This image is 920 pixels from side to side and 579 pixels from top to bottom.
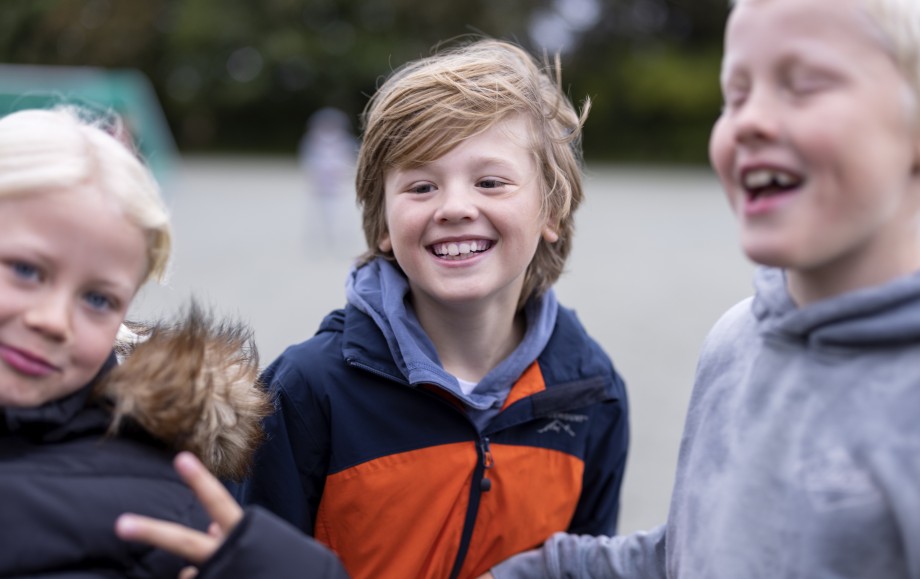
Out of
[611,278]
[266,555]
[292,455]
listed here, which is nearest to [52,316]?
[266,555]


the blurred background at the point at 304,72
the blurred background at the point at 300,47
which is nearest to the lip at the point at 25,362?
the blurred background at the point at 304,72

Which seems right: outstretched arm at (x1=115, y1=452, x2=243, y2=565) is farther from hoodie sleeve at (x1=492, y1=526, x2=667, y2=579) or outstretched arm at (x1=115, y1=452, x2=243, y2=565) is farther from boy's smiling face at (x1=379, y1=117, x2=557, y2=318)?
boy's smiling face at (x1=379, y1=117, x2=557, y2=318)

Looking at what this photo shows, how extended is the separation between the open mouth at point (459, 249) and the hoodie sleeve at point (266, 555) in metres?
0.84

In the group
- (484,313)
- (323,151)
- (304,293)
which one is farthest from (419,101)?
(323,151)

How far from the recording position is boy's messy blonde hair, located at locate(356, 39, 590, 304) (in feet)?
7.42

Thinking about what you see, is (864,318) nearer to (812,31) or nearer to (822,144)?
(822,144)

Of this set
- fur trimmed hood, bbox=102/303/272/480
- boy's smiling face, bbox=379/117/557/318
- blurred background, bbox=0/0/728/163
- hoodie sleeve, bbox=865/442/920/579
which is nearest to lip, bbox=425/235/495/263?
boy's smiling face, bbox=379/117/557/318

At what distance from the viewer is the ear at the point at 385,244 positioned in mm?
2467

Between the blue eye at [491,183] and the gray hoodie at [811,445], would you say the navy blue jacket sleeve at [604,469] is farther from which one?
the gray hoodie at [811,445]

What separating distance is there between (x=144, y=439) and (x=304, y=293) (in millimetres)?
7398

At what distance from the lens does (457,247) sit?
225cm

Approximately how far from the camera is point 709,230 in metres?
14.7

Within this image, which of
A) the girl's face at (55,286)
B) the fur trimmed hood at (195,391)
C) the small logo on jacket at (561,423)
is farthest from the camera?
the small logo on jacket at (561,423)

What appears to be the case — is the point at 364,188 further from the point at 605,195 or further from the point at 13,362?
the point at 605,195
